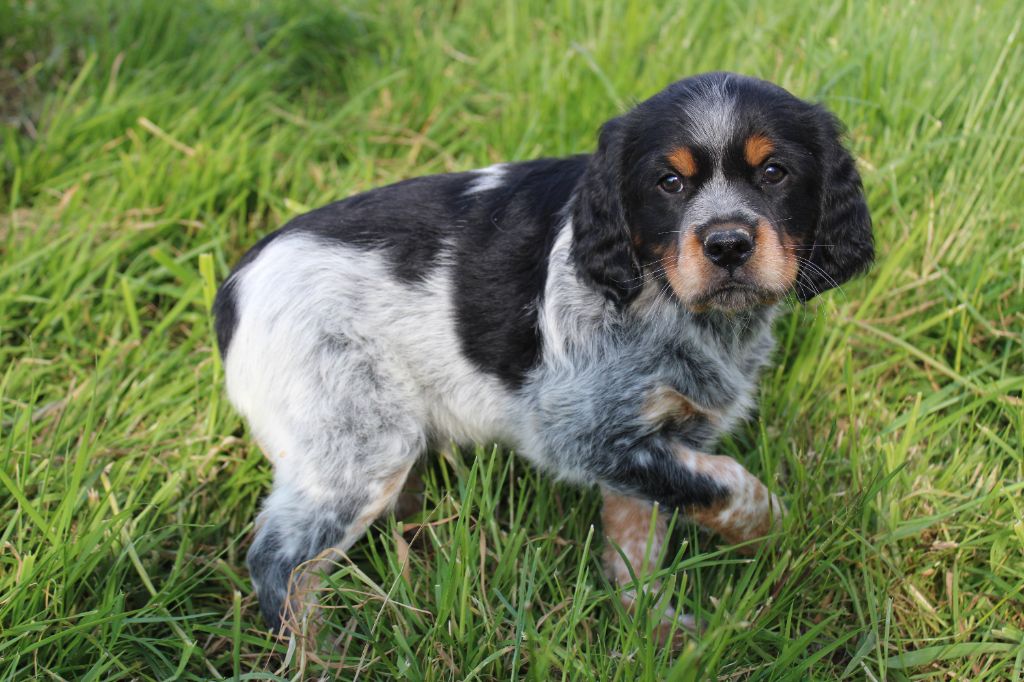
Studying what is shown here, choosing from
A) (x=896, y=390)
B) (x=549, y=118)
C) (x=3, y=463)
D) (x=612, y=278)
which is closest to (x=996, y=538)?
(x=896, y=390)

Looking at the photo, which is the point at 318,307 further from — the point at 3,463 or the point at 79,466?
the point at 3,463

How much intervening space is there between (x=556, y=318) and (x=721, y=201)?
69 centimetres

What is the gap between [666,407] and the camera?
335cm

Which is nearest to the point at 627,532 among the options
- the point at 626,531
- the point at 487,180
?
the point at 626,531

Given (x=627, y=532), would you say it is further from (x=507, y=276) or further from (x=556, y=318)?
(x=507, y=276)

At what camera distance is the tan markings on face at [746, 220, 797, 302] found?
115 inches

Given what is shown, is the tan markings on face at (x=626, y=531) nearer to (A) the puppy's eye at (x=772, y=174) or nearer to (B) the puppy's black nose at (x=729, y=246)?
(B) the puppy's black nose at (x=729, y=246)

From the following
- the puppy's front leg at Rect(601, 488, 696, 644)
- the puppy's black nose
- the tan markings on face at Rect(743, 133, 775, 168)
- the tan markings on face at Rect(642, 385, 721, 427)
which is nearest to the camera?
the puppy's black nose

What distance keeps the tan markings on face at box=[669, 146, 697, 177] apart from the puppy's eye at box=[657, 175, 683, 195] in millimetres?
33

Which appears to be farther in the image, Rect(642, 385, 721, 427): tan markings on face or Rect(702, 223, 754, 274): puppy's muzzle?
Rect(642, 385, 721, 427): tan markings on face

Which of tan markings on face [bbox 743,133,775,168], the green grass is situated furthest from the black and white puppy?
the green grass

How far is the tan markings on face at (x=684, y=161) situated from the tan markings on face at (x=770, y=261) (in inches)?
10.4

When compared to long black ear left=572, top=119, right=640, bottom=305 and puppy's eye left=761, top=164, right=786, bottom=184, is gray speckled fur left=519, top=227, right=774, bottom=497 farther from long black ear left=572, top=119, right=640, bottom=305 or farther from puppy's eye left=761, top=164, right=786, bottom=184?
puppy's eye left=761, top=164, right=786, bottom=184

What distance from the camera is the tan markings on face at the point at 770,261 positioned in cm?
292
